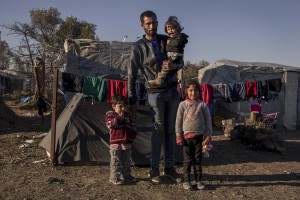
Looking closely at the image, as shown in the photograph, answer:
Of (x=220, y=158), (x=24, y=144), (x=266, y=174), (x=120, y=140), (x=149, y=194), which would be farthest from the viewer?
(x=24, y=144)

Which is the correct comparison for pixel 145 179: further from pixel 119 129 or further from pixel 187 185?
pixel 119 129

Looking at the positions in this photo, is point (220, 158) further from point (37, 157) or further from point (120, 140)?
point (37, 157)

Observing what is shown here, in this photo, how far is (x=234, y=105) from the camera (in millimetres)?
14312

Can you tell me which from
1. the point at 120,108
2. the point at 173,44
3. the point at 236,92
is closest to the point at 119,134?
the point at 120,108

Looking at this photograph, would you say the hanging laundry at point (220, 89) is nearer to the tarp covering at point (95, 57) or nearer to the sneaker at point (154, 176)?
the tarp covering at point (95, 57)

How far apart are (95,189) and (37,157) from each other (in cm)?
229

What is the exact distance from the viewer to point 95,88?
20.8 feet

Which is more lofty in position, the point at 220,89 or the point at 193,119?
the point at 220,89


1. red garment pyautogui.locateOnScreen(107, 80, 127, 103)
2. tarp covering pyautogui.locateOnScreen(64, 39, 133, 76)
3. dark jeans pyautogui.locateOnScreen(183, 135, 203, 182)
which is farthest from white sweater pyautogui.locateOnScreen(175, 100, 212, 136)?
tarp covering pyautogui.locateOnScreen(64, 39, 133, 76)

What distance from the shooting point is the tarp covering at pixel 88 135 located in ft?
19.2

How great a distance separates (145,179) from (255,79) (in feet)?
34.4

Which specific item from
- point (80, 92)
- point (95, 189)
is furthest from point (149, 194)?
point (80, 92)

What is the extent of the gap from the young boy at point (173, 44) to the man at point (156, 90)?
2.7 inches

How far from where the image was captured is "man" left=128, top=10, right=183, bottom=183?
4816 mm
